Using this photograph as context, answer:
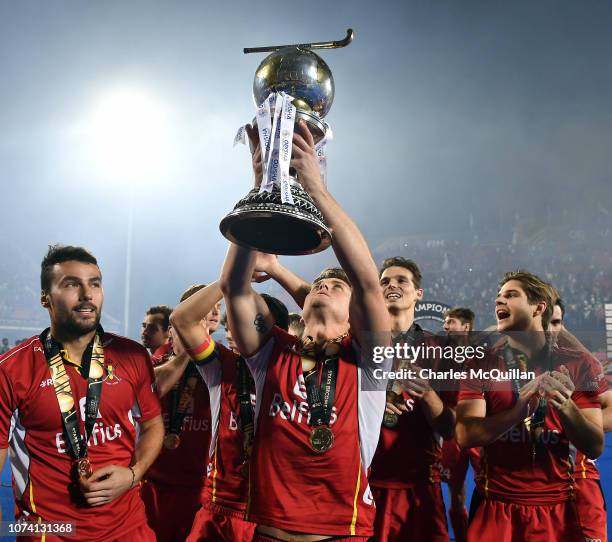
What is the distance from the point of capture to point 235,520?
285 centimetres

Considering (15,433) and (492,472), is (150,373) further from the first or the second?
(492,472)

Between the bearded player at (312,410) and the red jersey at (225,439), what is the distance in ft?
2.12

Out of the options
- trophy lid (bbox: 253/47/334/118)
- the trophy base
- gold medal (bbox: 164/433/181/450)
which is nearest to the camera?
the trophy base

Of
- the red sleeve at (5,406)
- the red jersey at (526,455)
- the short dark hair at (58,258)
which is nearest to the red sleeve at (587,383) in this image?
the red jersey at (526,455)

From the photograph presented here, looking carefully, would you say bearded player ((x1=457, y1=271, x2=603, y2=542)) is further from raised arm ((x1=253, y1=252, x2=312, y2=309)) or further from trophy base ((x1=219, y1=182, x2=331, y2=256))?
trophy base ((x1=219, y1=182, x2=331, y2=256))

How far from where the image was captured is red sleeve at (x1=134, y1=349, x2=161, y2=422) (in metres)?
2.76

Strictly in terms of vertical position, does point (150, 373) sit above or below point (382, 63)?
below

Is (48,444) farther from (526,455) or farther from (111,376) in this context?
(526,455)

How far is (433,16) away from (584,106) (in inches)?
321

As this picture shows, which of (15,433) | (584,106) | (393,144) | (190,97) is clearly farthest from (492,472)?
(393,144)

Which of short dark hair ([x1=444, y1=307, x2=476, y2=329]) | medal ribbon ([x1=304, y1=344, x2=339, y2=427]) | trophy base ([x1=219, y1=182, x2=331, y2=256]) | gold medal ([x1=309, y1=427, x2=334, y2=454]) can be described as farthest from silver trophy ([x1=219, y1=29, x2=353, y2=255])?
short dark hair ([x1=444, y1=307, x2=476, y2=329])

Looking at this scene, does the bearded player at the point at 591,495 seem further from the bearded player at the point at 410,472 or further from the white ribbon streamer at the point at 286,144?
the white ribbon streamer at the point at 286,144

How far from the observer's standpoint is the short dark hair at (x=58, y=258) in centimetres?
265

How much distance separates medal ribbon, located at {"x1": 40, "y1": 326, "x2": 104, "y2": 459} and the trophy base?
3.87 feet
